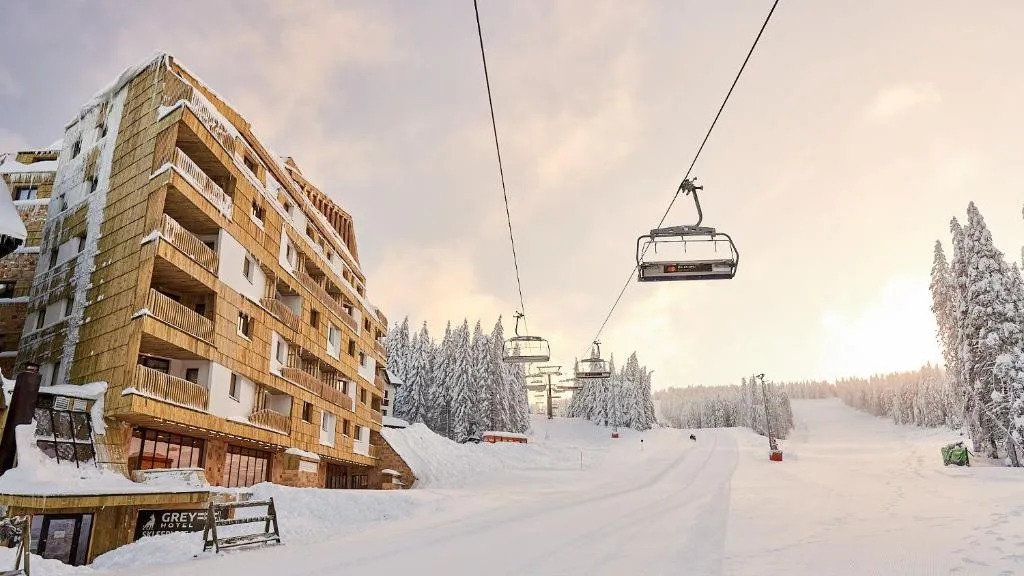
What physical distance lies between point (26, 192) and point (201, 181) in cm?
1481

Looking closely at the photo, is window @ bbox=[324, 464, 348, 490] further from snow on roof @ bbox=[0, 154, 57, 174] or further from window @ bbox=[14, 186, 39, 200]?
snow on roof @ bbox=[0, 154, 57, 174]

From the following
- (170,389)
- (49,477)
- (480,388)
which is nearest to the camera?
(49,477)

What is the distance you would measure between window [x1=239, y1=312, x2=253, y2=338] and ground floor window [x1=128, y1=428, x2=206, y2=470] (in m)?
5.00

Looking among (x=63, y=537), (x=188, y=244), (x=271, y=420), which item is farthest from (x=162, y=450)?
(x=188, y=244)

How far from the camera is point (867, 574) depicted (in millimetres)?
9992

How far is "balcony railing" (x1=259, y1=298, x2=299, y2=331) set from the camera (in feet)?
93.9

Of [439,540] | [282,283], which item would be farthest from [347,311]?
[439,540]

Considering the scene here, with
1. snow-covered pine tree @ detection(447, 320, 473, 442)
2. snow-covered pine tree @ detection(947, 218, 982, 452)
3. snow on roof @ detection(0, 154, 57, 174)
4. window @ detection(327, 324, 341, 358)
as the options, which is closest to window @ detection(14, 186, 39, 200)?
snow on roof @ detection(0, 154, 57, 174)

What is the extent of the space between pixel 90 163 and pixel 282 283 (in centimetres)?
1005

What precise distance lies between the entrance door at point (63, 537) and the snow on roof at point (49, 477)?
1.16 m

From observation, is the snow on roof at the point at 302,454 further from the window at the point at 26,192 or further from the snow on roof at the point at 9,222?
the window at the point at 26,192

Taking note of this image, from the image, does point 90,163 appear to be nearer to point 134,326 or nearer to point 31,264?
point 31,264

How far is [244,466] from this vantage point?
27.8m

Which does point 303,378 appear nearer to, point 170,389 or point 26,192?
point 170,389
